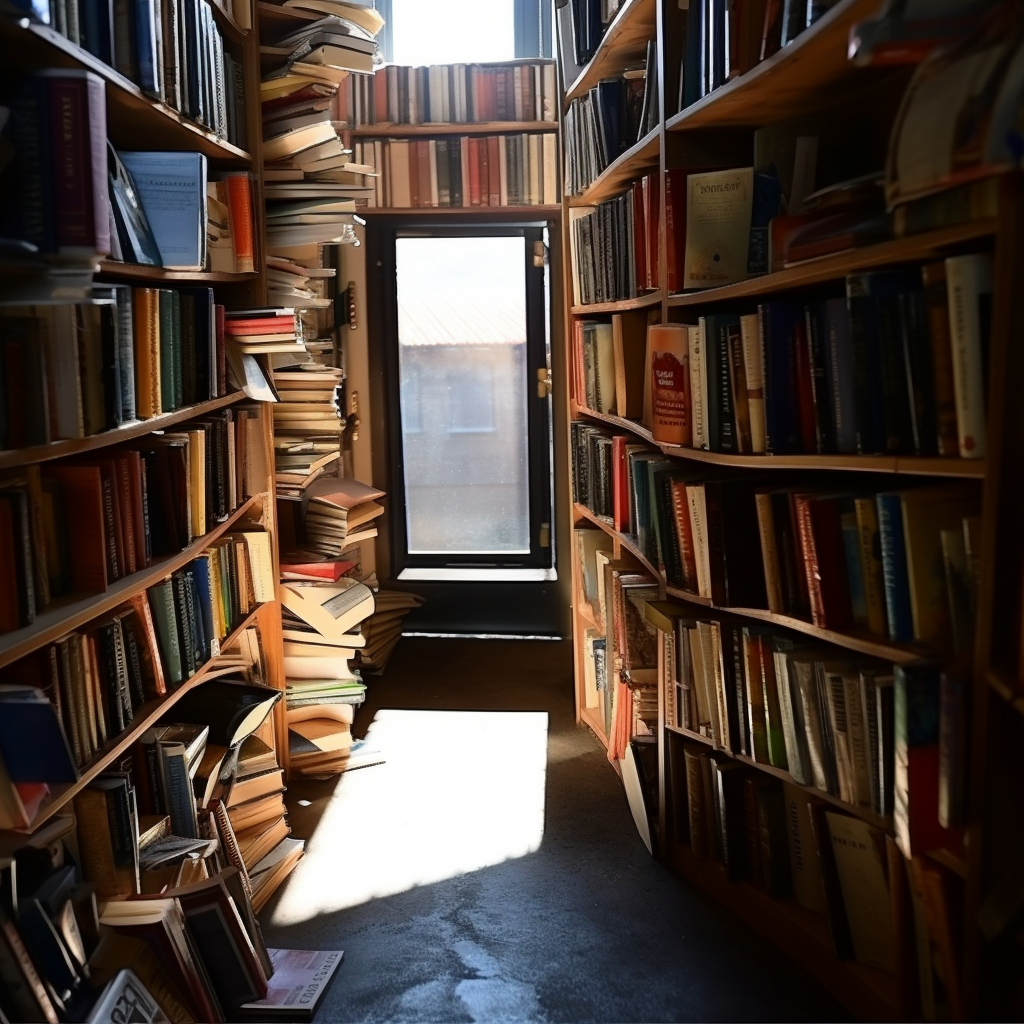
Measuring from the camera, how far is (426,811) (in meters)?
3.11

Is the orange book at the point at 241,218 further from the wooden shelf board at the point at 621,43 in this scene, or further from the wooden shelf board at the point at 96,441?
the wooden shelf board at the point at 621,43

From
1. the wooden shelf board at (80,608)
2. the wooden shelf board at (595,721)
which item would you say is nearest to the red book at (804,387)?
the wooden shelf board at (80,608)

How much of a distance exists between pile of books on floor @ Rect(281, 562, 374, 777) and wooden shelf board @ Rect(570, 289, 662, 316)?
3.74 ft

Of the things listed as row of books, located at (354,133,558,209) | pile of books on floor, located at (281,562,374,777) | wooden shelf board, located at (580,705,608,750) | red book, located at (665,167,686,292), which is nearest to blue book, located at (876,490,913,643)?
red book, located at (665,167,686,292)

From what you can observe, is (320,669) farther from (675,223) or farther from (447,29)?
(447,29)

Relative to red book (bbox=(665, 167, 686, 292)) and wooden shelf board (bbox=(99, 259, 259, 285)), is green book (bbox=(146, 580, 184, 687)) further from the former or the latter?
red book (bbox=(665, 167, 686, 292))

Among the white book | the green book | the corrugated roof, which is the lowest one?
the green book

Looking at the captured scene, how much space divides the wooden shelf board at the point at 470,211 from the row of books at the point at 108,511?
77.0 inches

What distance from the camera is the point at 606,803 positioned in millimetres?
3148

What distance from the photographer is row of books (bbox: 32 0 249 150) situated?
6.16 feet

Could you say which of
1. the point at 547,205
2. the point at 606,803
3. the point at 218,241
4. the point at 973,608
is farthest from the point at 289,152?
the point at 973,608

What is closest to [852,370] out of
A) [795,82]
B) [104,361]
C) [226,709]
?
[795,82]

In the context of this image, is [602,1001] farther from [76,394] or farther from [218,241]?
[218,241]

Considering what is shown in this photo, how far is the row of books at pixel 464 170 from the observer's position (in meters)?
4.38
